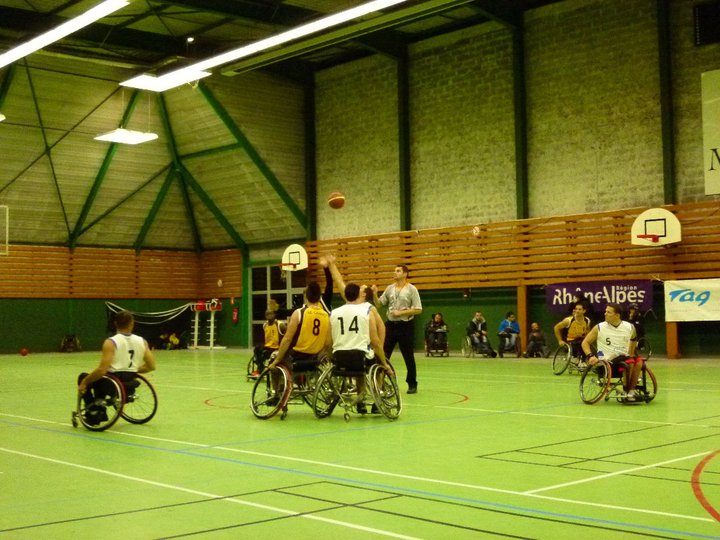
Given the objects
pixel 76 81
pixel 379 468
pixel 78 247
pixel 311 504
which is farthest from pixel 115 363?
pixel 78 247

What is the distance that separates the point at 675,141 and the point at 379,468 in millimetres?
15254

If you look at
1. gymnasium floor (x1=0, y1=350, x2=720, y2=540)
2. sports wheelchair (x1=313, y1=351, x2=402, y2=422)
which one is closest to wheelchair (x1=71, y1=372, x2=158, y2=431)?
gymnasium floor (x1=0, y1=350, x2=720, y2=540)

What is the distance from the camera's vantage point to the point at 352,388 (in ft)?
30.7

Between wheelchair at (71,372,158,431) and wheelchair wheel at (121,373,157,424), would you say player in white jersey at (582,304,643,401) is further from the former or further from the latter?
wheelchair at (71,372,158,431)

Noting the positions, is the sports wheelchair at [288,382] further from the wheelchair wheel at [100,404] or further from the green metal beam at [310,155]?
the green metal beam at [310,155]

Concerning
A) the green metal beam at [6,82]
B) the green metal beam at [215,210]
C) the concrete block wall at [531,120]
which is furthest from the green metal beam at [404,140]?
the green metal beam at [6,82]

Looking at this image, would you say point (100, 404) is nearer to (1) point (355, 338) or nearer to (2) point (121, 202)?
(1) point (355, 338)

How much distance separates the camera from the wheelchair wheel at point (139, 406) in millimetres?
8656

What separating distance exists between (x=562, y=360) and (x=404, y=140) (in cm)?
969

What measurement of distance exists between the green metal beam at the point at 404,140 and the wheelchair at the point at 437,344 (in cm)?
327

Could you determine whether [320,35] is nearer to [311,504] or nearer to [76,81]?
[76,81]

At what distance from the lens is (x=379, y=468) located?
6.33 meters

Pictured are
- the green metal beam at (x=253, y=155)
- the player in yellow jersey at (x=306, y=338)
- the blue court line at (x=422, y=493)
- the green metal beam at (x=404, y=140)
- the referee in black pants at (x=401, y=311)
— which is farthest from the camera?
the green metal beam at (x=253, y=155)

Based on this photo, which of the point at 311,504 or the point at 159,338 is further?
the point at 159,338
